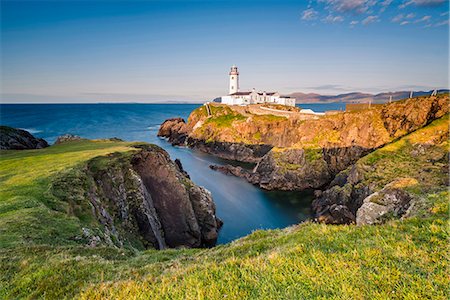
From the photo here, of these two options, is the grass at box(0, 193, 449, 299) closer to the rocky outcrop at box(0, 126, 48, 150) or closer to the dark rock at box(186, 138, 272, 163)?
the rocky outcrop at box(0, 126, 48, 150)

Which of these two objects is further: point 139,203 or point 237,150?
point 237,150

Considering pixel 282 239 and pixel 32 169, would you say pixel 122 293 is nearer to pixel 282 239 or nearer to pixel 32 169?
pixel 282 239

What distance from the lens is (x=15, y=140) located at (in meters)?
46.7

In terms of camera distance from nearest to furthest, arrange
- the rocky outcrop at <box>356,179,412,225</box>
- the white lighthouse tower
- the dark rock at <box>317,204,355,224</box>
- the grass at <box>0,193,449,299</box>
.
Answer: the grass at <box>0,193,449,299</box> < the rocky outcrop at <box>356,179,412,225</box> < the dark rock at <box>317,204,355,224</box> < the white lighthouse tower

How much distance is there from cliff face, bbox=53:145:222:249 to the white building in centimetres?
9748

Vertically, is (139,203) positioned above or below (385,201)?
below

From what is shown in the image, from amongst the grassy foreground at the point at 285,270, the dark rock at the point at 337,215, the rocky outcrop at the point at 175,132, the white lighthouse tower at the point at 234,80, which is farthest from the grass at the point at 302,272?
the white lighthouse tower at the point at 234,80

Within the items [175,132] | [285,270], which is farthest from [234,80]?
[285,270]

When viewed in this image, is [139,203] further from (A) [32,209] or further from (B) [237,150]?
(B) [237,150]

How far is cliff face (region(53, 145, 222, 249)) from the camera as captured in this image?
19.3 m

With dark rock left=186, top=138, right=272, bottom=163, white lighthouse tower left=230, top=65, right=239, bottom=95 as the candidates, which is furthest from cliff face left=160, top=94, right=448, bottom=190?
white lighthouse tower left=230, top=65, right=239, bottom=95

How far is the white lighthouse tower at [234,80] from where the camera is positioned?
14438 cm

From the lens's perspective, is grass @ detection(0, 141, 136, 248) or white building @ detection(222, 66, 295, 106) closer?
grass @ detection(0, 141, 136, 248)

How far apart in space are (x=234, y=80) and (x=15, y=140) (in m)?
116
